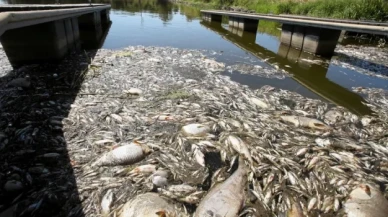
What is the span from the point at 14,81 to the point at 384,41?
2058 cm

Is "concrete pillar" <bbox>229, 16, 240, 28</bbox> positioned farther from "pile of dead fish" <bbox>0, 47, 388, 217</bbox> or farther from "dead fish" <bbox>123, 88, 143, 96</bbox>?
"dead fish" <bbox>123, 88, 143, 96</bbox>

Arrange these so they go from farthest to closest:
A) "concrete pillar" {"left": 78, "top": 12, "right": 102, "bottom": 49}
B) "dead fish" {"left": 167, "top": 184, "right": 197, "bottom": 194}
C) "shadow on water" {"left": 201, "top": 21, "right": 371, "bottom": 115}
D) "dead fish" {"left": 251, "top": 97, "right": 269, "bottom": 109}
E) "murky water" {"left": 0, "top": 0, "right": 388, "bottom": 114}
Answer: "concrete pillar" {"left": 78, "top": 12, "right": 102, "bottom": 49}, "murky water" {"left": 0, "top": 0, "right": 388, "bottom": 114}, "shadow on water" {"left": 201, "top": 21, "right": 371, "bottom": 115}, "dead fish" {"left": 251, "top": 97, "right": 269, "bottom": 109}, "dead fish" {"left": 167, "top": 184, "right": 197, "bottom": 194}

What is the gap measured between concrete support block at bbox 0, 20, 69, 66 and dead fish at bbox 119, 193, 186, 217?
772cm

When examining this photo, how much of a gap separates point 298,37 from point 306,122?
9.41 metres

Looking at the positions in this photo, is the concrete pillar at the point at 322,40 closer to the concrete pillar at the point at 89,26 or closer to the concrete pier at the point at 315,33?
the concrete pier at the point at 315,33

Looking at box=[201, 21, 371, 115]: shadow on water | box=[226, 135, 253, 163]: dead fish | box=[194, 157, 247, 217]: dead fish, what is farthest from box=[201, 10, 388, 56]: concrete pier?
box=[194, 157, 247, 217]: dead fish

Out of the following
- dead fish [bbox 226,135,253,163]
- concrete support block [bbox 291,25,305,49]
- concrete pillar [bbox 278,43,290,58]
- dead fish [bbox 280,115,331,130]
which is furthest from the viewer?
concrete support block [bbox 291,25,305,49]

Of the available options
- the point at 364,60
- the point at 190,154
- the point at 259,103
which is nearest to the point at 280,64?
the point at 364,60

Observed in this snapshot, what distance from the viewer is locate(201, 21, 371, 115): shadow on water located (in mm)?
6816

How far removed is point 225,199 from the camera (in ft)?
9.89

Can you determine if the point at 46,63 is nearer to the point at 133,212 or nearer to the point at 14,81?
the point at 14,81

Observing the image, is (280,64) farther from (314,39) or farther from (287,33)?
(287,33)

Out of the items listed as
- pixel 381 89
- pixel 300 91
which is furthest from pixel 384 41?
pixel 300 91

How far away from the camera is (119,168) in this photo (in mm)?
3648
